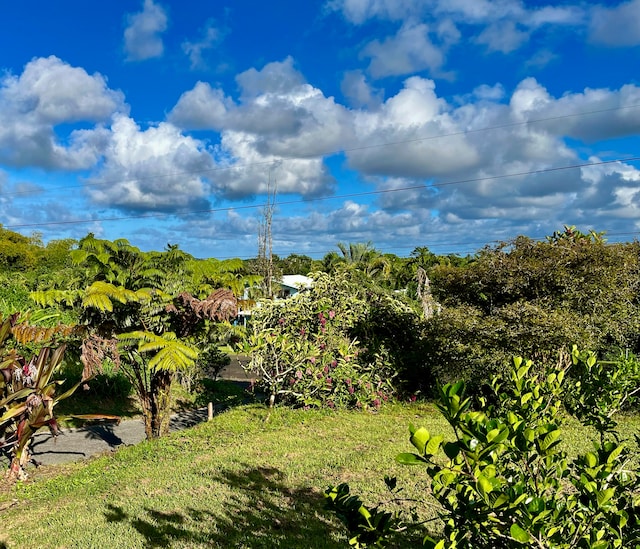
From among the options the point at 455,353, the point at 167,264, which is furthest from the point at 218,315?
the point at 455,353

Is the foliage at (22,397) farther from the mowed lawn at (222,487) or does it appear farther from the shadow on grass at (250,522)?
the shadow on grass at (250,522)

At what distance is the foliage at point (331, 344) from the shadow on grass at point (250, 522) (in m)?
3.99

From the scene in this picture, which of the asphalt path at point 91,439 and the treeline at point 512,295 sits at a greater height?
the treeline at point 512,295

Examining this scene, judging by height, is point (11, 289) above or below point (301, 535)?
above

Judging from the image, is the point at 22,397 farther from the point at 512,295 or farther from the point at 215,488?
the point at 512,295

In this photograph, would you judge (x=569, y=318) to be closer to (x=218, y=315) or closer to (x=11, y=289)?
(x=218, y=315)

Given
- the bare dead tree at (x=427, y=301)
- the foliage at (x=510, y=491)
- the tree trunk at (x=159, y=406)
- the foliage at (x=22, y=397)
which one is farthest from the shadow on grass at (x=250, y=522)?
the bare dead tree at (x=427, y=301)

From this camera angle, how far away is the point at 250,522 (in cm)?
464

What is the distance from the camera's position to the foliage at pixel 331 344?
9594mm

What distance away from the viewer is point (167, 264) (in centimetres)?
898

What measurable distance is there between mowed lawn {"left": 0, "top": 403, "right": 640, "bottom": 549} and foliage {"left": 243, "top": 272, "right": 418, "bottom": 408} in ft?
3.05

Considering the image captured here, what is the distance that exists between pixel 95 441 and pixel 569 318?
9.07m

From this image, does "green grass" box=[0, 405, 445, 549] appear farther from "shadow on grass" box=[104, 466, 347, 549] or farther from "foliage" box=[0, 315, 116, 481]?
"foliage" box=[0, 315, 116, 481]

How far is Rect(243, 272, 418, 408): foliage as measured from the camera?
9.59 m
